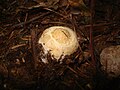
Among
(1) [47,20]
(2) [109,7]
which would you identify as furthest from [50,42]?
(2) [109,7]

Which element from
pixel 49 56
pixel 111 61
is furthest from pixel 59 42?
pixel 111 61

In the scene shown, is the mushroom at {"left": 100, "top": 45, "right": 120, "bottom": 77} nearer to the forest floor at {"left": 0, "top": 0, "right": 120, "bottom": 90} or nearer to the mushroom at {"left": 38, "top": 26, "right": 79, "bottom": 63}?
the forest floor at {"left": 0, "top": 0, "right": 120, "bottom": 90}

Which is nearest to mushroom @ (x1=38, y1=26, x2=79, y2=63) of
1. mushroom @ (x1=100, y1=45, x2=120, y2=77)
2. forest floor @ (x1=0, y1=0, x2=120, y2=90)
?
forest floor @ (x1=0, y1=0, x2=120, y2=90)

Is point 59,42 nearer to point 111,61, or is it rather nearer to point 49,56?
point 49,56

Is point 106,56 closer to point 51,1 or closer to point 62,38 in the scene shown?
point 62,38

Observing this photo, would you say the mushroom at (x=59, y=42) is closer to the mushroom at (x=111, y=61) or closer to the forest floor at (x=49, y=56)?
the forest floor at (x=49, y=56)

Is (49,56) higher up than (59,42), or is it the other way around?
(59,42)
